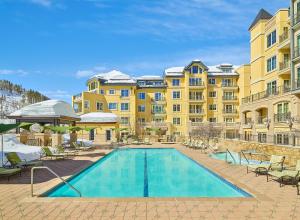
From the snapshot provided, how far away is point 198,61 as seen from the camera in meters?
52.7

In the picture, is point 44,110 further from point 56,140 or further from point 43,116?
point 56,140

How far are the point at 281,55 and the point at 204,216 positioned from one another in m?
28.1

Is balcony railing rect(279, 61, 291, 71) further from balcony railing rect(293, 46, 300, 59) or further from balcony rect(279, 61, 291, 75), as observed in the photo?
balcony railing rect(293, 46, 300, 59)

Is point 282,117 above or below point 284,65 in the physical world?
below

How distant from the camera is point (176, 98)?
175 ft

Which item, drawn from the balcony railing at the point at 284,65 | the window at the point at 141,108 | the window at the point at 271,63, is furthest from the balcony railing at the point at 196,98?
the balcony railing at the point at 284,65

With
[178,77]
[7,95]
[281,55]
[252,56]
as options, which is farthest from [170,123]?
[7,95]

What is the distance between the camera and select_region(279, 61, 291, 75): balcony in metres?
29.1

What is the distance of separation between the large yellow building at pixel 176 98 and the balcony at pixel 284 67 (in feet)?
69.8

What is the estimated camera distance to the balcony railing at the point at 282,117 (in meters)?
27.3

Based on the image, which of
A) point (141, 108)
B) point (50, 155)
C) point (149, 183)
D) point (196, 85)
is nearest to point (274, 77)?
point (196, 85)

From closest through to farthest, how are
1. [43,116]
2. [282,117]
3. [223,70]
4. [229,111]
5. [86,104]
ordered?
[43,116] → [282,117] → [86,104] → [229,111] → [223,70]

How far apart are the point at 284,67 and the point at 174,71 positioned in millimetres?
25898

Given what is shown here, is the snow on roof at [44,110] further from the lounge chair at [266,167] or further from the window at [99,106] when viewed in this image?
the window at [99,106]
